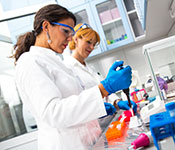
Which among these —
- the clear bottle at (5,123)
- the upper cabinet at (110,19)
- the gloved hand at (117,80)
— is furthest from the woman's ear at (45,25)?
→ the clear bottle at (5,123)

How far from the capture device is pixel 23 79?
918mm

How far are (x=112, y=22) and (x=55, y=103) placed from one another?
2.39 m

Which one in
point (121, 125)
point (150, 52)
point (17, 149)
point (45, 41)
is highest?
point (45, 41)

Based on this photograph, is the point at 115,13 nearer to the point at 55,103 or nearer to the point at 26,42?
the point at 26,42

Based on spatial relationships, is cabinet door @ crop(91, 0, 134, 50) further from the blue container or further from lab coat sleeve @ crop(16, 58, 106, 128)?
the blue container

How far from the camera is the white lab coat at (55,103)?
873 mm

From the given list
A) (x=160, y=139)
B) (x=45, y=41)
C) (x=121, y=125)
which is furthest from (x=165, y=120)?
(x=45, y=41)

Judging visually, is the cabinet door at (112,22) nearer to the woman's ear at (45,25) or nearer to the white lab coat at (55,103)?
the woman's ear at (45,25)

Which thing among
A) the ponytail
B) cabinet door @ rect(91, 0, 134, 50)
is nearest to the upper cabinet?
cabinet door @ rect(91, 0, 134, 50)

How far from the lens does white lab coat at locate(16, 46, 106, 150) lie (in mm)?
873

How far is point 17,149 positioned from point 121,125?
7.29 ft

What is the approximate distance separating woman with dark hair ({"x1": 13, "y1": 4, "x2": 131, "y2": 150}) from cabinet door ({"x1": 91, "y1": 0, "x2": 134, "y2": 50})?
1.80 meters

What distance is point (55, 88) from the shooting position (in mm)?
911

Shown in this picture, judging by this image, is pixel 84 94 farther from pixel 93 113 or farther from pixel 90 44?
pixel 90 44
